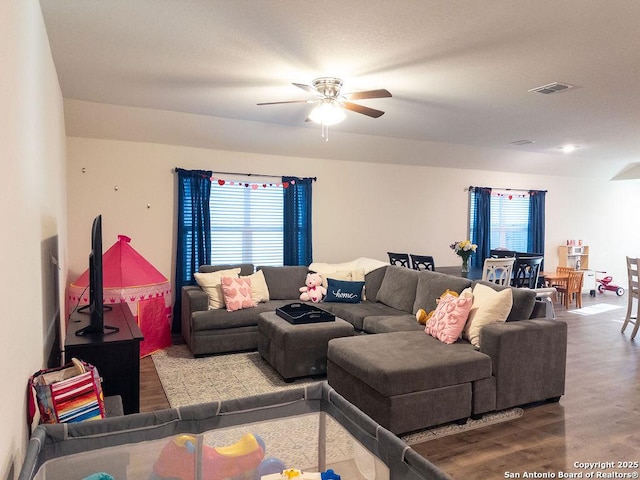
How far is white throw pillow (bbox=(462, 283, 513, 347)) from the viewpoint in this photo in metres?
3.39

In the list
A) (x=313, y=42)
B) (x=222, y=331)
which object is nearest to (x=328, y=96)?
(x=313, y=42)

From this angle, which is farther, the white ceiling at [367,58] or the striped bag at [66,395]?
the white ceiling at [367,58]

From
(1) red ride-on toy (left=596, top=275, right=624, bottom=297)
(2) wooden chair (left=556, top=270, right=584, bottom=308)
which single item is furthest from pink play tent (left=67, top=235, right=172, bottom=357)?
(1) red ride-on toy (left=596, top=275, right=624, bottom=297)

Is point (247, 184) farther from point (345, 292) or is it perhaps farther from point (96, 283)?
point (96, 283)

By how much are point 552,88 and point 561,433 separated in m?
2.81

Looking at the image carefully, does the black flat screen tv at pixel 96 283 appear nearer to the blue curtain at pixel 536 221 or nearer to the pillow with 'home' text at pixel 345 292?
the pillow with 'home' text at pixel 345 292

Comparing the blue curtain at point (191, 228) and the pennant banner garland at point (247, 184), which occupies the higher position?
the pennant banner garland at point (247, 184)

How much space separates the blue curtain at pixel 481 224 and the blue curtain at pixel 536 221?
113 cm

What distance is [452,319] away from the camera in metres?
3.48

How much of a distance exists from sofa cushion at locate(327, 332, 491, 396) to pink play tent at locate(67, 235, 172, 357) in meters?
2.18

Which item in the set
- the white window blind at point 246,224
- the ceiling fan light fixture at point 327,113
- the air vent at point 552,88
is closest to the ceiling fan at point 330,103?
the ceiling fan light fixture at point 327,113

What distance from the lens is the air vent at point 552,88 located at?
3.74 metres

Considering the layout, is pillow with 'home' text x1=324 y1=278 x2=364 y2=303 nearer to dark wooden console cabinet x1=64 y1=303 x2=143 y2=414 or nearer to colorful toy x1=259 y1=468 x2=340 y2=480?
dark wooden console cabinet x1=64 y1=303 x2=143 y2=414

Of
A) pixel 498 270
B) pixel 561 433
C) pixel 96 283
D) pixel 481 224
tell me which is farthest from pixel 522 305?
pixel 481 224
